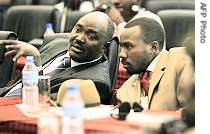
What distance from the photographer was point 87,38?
225 cm

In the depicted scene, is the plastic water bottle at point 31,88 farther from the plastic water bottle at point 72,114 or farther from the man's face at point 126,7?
the man's face at point 126,7

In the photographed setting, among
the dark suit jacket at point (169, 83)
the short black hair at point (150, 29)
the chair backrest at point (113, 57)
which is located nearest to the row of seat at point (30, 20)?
the chair backrest at point (113, 57)

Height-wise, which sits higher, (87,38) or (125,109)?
(87,38)

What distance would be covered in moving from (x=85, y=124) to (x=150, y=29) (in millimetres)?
699

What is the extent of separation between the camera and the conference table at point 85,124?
1.42 meters

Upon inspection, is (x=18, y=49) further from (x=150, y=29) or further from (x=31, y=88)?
(x=150, y=29)

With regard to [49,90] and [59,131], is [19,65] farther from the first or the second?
[59,131]

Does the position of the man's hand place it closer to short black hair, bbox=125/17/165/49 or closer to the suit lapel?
short black hair, bbox=125/17/165/49

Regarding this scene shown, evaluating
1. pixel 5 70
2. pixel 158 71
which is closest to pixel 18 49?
pixel 5 70

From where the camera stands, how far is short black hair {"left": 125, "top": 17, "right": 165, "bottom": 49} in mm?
2012

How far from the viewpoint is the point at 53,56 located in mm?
2605
